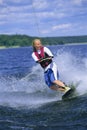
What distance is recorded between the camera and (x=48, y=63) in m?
15.8

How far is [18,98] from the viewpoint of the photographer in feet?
56.5

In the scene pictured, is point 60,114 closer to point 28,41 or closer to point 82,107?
point 82,107

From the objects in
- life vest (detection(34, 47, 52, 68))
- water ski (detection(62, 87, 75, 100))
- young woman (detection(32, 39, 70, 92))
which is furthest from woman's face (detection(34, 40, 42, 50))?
water ski (detection(62, 87, 75, 100))

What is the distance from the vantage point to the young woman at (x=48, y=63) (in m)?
15.6

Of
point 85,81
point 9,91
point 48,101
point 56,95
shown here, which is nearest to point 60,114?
point 48,101

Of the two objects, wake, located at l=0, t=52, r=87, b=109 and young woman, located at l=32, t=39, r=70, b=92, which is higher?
young woman, located at l=32, t=39, r=70, b=92

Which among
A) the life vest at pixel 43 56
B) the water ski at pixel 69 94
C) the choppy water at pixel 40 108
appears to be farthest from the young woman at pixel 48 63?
the choppy water at pixel 40 108

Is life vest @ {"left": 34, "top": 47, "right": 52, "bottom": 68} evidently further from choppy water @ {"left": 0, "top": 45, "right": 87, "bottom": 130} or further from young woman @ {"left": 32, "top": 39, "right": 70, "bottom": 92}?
choppy water @ {"left": 0, "top": 45, "right": 87, "bottom": 130}

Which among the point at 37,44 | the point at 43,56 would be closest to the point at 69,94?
the point at 43,56

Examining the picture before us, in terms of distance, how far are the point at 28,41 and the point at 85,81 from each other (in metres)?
164

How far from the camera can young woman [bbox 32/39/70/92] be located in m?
15.6

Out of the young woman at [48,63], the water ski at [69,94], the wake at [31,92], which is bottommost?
the wake at [31,92]

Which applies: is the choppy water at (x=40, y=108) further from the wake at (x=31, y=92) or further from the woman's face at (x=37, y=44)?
A: the woman's face at (x=37, y=44)

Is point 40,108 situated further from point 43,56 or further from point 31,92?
point 31,92
